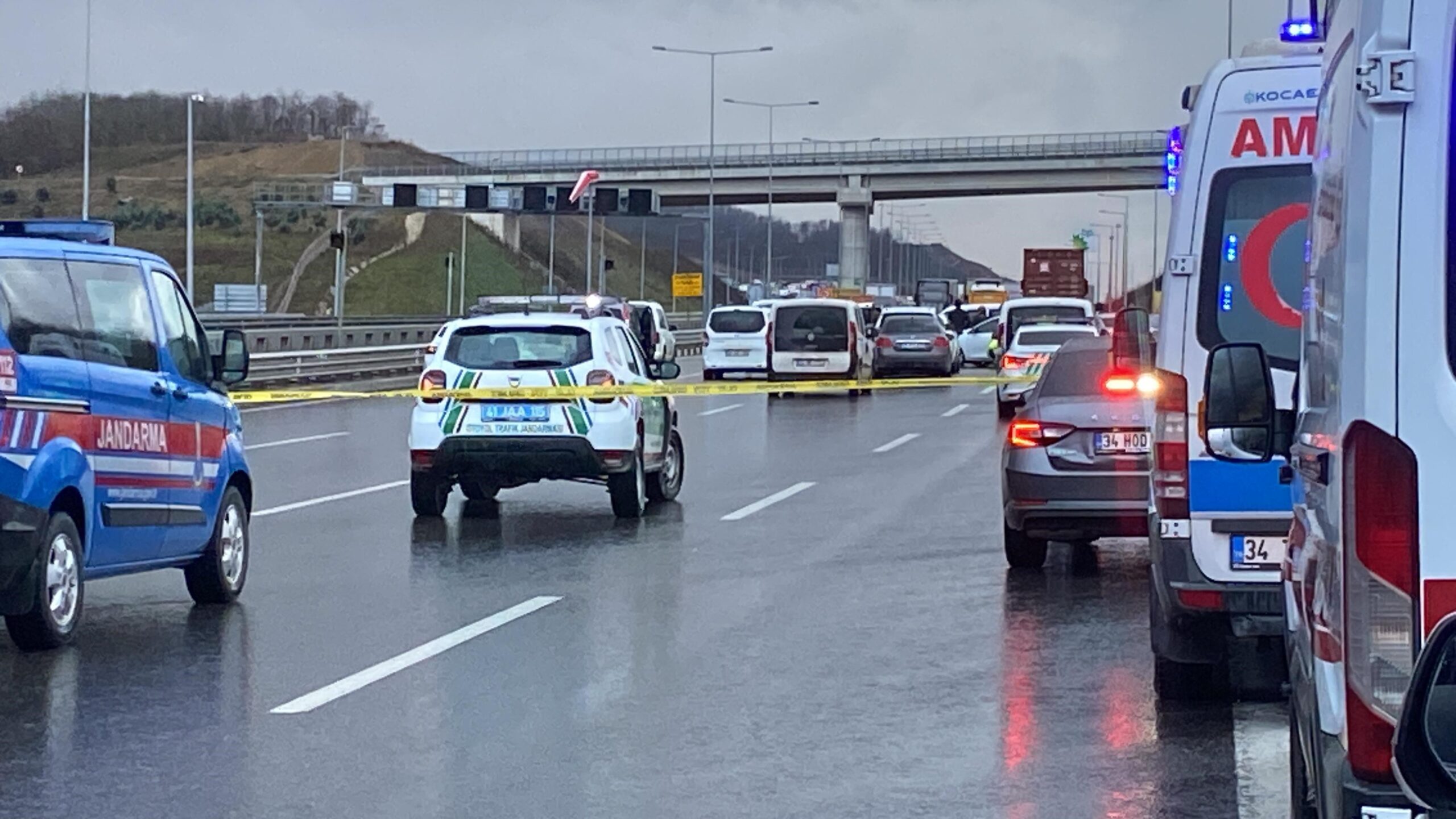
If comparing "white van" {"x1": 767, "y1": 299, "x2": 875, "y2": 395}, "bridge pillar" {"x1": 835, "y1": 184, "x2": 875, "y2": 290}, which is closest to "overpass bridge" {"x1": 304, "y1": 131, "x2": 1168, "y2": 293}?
"bridge pillar" {"x1": 835, "y1": 184, "x2": 875, "y2": 290}

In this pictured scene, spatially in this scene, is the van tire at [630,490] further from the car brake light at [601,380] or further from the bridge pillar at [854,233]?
the bridge pillar at [854,233]

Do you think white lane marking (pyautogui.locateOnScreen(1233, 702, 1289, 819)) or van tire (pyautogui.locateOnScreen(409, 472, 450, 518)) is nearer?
white lane marking (pyautogui.locateOnScreen(1233, 702, 1289, 819))

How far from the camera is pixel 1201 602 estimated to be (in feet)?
27.6

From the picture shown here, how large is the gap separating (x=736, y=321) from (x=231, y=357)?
35.2 meters

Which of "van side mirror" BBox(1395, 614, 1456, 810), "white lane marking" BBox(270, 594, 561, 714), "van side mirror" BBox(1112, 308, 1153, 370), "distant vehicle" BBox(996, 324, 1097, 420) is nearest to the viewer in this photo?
"van side mirror" BBox(1395, 614, 1456, 810)

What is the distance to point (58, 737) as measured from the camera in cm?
816

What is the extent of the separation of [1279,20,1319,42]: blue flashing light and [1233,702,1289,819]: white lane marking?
246cm

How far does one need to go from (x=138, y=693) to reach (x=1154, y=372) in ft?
14.3

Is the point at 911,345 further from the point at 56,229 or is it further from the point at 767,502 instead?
the point at 56,229

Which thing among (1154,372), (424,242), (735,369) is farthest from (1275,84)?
(424,242)

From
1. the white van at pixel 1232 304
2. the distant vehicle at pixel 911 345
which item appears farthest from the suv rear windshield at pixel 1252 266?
the distant vehicle at pixel 911 345

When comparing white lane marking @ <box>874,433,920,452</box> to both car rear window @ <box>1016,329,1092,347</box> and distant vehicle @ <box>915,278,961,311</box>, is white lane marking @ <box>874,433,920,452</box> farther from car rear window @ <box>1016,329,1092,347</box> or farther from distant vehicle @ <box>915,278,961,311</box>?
distant vehicle @ <box>915,278,961,311</box>

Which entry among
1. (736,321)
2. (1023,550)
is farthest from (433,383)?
(736,321)

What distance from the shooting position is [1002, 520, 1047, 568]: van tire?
13867 millimetres
